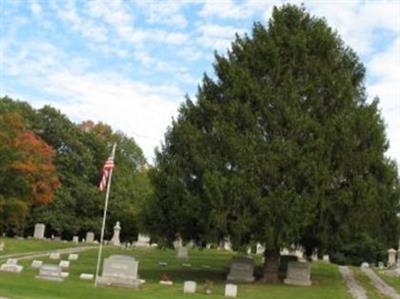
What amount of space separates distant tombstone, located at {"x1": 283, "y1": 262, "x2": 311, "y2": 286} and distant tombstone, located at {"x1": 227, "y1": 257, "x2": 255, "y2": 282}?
1.58 meters

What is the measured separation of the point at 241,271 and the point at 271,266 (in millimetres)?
1345

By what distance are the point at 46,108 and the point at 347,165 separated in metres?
52.2

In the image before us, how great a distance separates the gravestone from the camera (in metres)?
27.8

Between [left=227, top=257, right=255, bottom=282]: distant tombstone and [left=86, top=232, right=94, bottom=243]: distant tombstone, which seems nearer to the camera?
[left=227, top=257, right=255, bottom=282]: distant tombstone

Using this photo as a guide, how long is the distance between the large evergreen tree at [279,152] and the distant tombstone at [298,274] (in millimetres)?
808

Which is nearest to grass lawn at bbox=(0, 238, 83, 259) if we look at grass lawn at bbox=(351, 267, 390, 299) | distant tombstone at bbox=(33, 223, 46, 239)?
distant tombstone at bbox=(33, 223, 46, 239)

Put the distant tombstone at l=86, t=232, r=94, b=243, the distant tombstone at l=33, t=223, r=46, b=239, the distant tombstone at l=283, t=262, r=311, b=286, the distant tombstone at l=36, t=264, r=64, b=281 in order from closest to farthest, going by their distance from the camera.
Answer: the distant tombstone at l=36, t=264, r=64, b=281
the distant tombstone at l=283, t=262, r=311, b=286
the distant tombstone at l=33, t=223, r=46, b=239
the distant tombstone at l=86, t=232, r=94, b=243

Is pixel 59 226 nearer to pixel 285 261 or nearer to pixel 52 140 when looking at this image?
pixel 52 140

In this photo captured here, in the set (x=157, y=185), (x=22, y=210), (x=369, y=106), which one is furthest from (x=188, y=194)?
(x=22, y=210)

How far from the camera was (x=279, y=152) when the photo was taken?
30.8 meters

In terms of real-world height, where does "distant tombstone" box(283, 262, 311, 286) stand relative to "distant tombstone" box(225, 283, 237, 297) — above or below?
above

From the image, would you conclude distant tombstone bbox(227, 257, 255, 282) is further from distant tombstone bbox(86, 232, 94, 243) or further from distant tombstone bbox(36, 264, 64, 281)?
distant tombstone bbox(86, 232, 94, 243)

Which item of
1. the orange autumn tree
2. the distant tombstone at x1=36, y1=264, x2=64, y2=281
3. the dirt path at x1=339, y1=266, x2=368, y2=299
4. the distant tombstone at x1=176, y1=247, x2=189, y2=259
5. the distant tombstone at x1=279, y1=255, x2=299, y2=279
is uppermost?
the orange autumn tree

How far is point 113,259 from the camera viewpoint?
28609 mm
